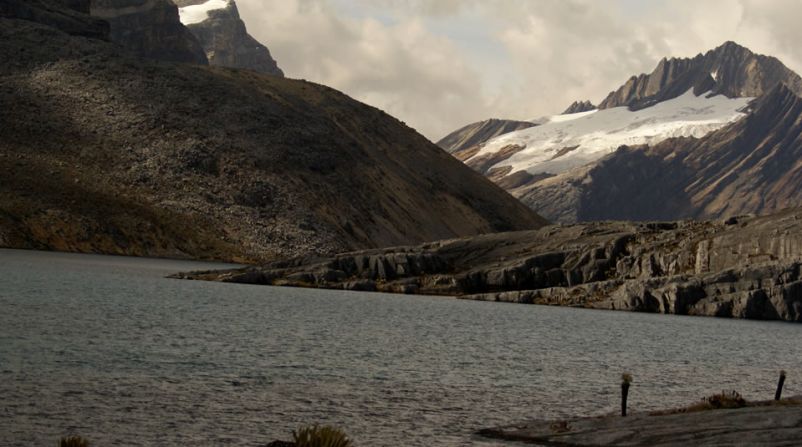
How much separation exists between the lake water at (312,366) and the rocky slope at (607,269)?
1992 cm

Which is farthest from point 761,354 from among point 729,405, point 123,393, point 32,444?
point 32,444

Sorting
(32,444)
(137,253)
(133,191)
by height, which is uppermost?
(133,191)

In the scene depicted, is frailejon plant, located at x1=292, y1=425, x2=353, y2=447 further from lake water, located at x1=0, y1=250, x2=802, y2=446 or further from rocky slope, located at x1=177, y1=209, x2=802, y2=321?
rocky slope, located at x1=177, y1=209, x2=802, y2=321

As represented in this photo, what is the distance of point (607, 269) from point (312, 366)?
297ft

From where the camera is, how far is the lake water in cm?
3588

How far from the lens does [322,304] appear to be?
336 feet

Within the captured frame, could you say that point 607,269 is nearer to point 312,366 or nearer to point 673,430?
point 312,366

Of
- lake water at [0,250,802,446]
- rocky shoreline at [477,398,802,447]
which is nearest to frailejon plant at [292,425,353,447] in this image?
lake water at [0,250,802,446]

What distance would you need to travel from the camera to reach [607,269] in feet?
449

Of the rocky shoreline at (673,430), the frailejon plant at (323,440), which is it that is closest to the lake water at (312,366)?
the rocky shoreline at (673,430)

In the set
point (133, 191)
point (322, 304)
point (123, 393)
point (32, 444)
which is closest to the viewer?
point (32, 444)

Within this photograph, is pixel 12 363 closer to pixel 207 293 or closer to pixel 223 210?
pixel 207 293

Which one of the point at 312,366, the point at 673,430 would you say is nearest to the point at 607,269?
the point at 312,366

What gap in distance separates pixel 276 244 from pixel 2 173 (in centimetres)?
4696
